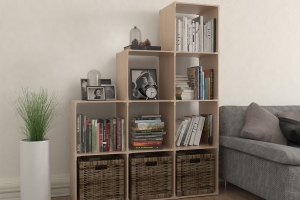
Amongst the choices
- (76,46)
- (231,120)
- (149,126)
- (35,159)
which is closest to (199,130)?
(231,120)

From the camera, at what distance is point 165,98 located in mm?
3559

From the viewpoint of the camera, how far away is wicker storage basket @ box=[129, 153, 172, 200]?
130 inches

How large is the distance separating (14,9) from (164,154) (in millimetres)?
1881

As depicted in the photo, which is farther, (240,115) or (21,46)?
(240,115)

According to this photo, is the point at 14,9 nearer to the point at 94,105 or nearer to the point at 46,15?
the point at 46,15

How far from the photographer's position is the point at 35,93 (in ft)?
11.2

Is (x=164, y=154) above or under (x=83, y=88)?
under

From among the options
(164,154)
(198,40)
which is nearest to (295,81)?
(198,40)

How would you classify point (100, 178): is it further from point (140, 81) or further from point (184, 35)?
point (184, 35)

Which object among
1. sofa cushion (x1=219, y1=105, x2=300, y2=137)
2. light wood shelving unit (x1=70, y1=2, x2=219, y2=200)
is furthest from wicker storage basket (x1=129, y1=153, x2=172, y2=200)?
sofa cushion (x1=219, y1=105, x2=300, y2=137)

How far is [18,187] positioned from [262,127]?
2261 millimetres

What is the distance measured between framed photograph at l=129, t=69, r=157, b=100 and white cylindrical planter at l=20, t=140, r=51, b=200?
0.93 meters

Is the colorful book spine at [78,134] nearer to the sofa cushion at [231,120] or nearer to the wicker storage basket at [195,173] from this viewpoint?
the wicker storage basket at [195,173]

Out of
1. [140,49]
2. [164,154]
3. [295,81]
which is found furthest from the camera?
[295,81]
